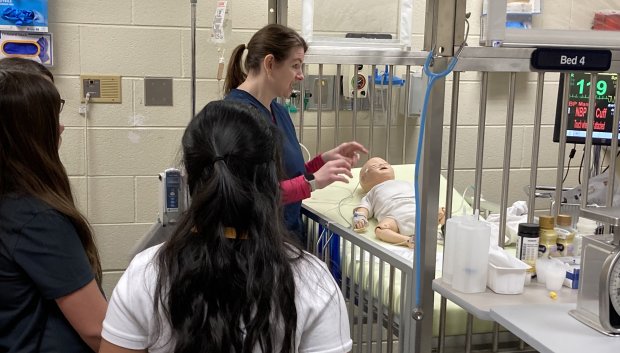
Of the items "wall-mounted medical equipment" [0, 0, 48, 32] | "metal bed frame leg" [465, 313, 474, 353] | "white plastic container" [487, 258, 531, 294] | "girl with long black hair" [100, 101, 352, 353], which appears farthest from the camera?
"wall-mounted medical equipment" [0, 0, 48, 32]

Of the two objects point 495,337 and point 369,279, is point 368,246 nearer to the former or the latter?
point 369,279

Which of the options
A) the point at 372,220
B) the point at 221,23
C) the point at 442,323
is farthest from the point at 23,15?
the point at 442,323

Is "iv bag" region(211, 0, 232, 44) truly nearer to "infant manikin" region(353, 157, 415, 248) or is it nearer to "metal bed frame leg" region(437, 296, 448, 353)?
"infant manikin" region(353, 157, 415, 248)

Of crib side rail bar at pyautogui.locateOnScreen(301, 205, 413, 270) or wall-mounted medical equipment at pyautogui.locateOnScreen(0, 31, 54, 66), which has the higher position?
wall-mounted medical equipment at pyautogui.locateOnScreen(0, 31, 54, 66)

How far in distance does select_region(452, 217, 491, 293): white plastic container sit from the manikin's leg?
33.6 inches

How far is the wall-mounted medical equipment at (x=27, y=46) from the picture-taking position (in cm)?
273

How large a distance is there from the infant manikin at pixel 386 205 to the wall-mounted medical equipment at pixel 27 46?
1.48m

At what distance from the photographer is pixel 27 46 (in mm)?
2758

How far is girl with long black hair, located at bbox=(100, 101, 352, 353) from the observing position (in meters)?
0.93

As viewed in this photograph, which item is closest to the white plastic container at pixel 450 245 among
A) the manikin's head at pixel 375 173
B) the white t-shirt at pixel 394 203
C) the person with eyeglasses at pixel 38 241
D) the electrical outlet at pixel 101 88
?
the person with eyeglasses at pixel 38 241

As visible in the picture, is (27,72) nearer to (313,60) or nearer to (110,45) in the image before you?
(313,60)

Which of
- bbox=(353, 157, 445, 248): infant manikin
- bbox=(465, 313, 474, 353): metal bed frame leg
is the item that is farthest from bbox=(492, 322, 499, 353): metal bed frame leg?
bbox=(353, 157, 445, 248): infant manikin

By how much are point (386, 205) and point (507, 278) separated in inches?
43.1

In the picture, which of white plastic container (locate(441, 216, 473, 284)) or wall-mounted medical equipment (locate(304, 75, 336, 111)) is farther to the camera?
wall-mounted medical equipment (locate(304, 75, 336, 111))
